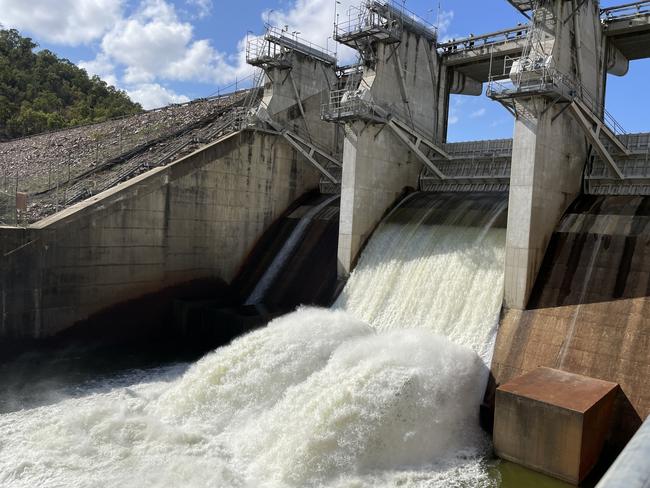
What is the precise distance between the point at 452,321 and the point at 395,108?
8.99 metres

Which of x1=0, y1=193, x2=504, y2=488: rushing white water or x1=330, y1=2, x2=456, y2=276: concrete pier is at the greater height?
x1=330, y1=2, x2=456, y2=276: concrete pier

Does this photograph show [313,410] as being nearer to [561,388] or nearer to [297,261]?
[561,388]

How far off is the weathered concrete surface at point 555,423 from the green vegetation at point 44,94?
131 ft

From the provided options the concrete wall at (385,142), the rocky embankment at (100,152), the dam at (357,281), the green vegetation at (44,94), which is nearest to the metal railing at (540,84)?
the dam at (357,281)

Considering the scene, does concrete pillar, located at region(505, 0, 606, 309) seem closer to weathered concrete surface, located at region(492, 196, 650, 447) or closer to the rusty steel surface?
weathered concrete surface, located at region(492, 196, 650, 447)

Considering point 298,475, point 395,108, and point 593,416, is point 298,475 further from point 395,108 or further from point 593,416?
point 395,108

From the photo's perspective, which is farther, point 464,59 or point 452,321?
point 464,59

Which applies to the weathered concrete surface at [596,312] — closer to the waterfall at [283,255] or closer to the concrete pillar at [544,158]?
the concrete pillar at [544,158]

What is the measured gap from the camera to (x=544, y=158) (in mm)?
13180

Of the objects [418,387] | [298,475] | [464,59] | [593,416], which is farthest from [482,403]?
[464,59]

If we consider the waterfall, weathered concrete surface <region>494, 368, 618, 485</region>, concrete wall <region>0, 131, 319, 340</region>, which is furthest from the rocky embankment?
weathered concrete surface <region>494, 368, 618, 485</region>

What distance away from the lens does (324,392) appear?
1070 centimetres

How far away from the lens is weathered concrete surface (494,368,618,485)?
8906 millimetres

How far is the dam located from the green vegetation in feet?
77.9
